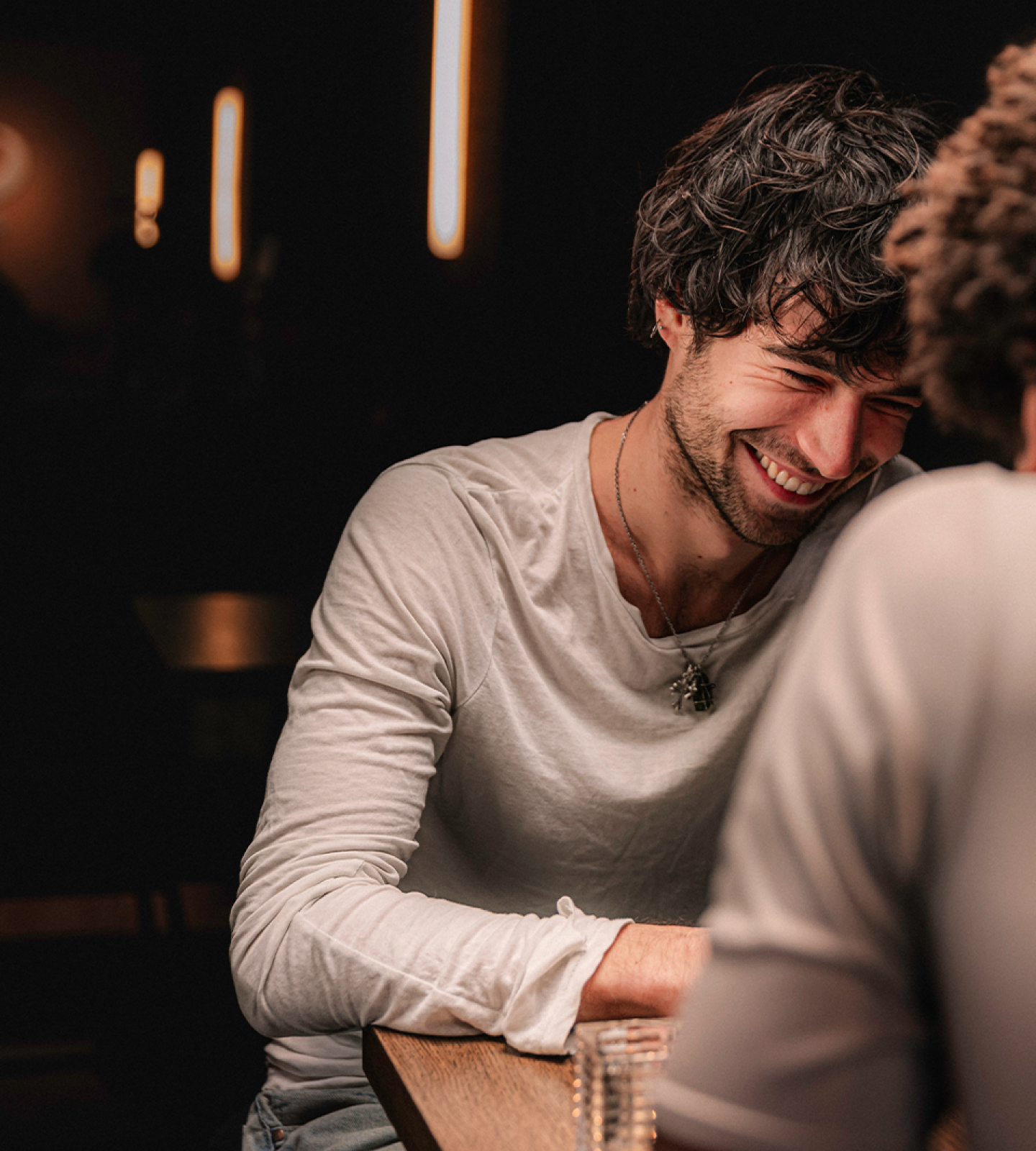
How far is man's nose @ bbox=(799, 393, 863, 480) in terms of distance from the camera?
4.50ft

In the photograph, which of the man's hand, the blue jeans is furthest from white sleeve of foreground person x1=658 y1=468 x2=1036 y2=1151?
the blue jeans

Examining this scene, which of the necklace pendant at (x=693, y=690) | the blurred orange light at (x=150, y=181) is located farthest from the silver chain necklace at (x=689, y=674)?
the blurred orange light at (x=150, y=181)

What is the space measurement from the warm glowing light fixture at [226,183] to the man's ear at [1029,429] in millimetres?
1506

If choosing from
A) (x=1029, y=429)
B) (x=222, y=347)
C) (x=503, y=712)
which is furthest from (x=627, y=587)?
(x=1029, y=429)

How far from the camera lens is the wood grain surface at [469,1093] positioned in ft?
2.79

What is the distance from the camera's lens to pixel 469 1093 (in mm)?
923

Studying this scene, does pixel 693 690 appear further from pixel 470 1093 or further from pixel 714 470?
pixel 470 1093

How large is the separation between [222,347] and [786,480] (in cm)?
89

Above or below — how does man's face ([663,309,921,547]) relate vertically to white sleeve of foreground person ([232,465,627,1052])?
above

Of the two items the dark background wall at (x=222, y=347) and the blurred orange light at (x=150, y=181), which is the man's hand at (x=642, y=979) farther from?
the blurred orange light at (x=150, y=181)

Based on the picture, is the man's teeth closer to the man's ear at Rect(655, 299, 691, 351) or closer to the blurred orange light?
the man's ear at Rect(655, 299, 691, 351)

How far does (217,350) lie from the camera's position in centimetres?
180

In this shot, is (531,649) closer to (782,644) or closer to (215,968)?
(782,644)

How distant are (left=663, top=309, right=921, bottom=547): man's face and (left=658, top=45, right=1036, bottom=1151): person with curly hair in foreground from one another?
95cm
